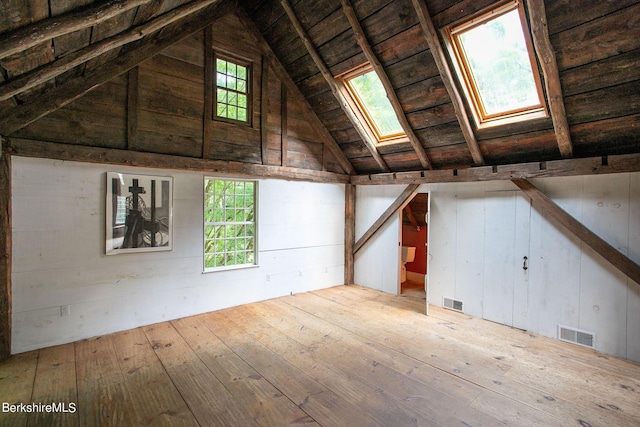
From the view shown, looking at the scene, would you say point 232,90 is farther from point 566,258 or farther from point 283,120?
point 566,258

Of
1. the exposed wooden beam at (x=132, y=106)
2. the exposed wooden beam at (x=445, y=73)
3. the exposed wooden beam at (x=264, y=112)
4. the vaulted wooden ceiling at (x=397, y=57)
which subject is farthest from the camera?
the exposed wooden beam at (x=264, y=112)

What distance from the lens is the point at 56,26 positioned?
71.4 inches

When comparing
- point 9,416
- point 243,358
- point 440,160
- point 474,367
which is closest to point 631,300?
point 474,367

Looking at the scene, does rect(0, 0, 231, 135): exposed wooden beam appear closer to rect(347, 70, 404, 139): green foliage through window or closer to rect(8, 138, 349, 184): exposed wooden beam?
rect(8, 138, 349, 184): exposed wooden beam

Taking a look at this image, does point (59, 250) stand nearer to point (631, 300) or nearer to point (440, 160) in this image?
point (440, 160)

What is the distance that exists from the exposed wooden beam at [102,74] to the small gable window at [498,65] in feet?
10.6

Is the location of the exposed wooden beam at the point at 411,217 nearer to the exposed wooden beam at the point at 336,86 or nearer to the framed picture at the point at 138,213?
the exposed wooden beam at the point at 336,86

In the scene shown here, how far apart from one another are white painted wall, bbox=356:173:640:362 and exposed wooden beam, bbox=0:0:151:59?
4541 millimetres

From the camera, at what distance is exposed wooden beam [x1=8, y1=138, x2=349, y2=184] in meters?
3.27

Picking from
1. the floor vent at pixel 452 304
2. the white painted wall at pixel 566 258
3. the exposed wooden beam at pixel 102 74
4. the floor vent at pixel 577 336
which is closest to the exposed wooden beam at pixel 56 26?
the exposed wooden beam at pixel 102 74

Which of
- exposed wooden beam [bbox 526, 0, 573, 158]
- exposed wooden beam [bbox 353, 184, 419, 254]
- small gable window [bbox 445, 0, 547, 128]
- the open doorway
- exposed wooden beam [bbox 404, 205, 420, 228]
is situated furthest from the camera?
exposed wooden beam [bbox 404, 205, 420, 228]

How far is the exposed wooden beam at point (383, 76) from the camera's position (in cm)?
371

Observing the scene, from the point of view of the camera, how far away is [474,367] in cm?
306

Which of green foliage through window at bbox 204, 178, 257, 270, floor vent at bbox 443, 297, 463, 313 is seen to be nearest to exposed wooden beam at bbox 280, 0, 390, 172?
green foliage through window at bbox 204, 178, 257, 270
